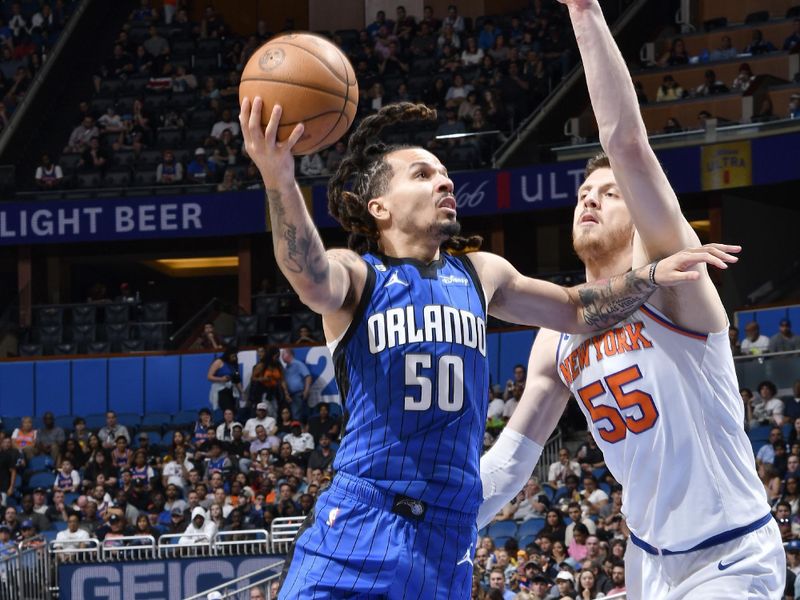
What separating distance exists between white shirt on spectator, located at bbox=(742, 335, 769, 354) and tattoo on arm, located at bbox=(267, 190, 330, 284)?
43.0ft

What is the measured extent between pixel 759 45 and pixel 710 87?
148 centimetres

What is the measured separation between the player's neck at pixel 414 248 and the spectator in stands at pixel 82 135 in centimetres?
2165

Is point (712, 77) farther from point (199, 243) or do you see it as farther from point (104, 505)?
point (104, 505)

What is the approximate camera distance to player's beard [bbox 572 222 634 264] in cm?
485

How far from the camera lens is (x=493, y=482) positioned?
5.10 m

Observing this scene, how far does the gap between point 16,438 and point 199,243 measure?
700 cm

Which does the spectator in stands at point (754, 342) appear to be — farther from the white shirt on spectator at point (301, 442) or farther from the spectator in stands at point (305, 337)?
the spectator in stands at point (305, 337)

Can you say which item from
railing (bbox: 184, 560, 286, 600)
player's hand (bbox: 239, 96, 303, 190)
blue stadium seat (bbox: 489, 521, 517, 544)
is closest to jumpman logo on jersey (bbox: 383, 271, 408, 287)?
player's hand (bbox: 239, 96, 303, 190)

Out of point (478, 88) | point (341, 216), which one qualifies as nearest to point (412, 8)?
point (478, 88)

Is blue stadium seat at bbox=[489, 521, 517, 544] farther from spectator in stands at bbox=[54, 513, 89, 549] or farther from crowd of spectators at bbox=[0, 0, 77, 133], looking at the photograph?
crowd of spectators at bbox=[0, 0, 77, 133]

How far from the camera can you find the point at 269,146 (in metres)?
3.94

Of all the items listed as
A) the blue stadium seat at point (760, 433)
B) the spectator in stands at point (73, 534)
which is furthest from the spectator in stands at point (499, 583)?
the spectator in stands at point (73, 534)

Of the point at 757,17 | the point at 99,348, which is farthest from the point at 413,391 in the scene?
the point at 757,17

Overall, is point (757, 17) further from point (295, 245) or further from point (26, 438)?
point (295, 245)
